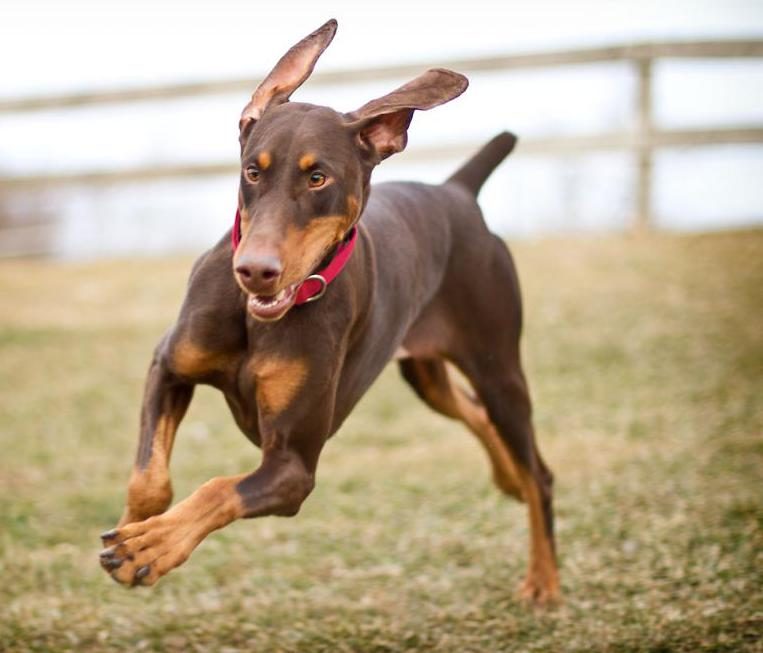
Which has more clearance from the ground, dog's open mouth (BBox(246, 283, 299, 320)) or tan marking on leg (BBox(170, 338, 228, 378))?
dog's open mouth (BBox(246, 283, 299, 320))

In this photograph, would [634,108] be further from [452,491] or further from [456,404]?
[456,404]

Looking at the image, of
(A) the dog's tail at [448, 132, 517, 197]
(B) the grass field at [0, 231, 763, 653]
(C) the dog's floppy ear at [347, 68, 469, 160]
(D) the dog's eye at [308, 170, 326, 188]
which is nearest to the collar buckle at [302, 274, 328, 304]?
(D) the dog's eye at [308, 170, 326, 188]

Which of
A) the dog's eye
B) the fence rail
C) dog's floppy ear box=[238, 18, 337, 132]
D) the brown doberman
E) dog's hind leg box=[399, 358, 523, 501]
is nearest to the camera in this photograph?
the brown doberman

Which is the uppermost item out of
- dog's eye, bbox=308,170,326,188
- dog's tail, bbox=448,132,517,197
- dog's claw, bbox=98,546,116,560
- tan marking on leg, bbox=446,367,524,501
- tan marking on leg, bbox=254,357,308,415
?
dog's eye, bbox=308,170,326,188

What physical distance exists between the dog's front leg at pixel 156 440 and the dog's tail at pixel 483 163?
1.95 metres

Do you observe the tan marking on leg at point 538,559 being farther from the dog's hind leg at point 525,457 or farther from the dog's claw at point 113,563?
the dog's claw at point 113,563

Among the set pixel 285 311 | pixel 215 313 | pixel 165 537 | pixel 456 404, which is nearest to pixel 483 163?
pixel 456 404

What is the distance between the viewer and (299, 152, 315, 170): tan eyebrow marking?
3482 mm

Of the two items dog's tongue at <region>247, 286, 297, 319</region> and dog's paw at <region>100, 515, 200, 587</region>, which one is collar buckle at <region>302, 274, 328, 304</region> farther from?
dog's paw at <region>100, 515, 200, 587</region>

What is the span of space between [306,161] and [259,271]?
0.42m

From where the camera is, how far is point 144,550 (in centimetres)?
333

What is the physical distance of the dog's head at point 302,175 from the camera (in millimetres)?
3330

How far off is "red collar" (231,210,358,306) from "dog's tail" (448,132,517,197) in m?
1.68

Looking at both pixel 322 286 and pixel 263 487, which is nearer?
pixel 263 487
